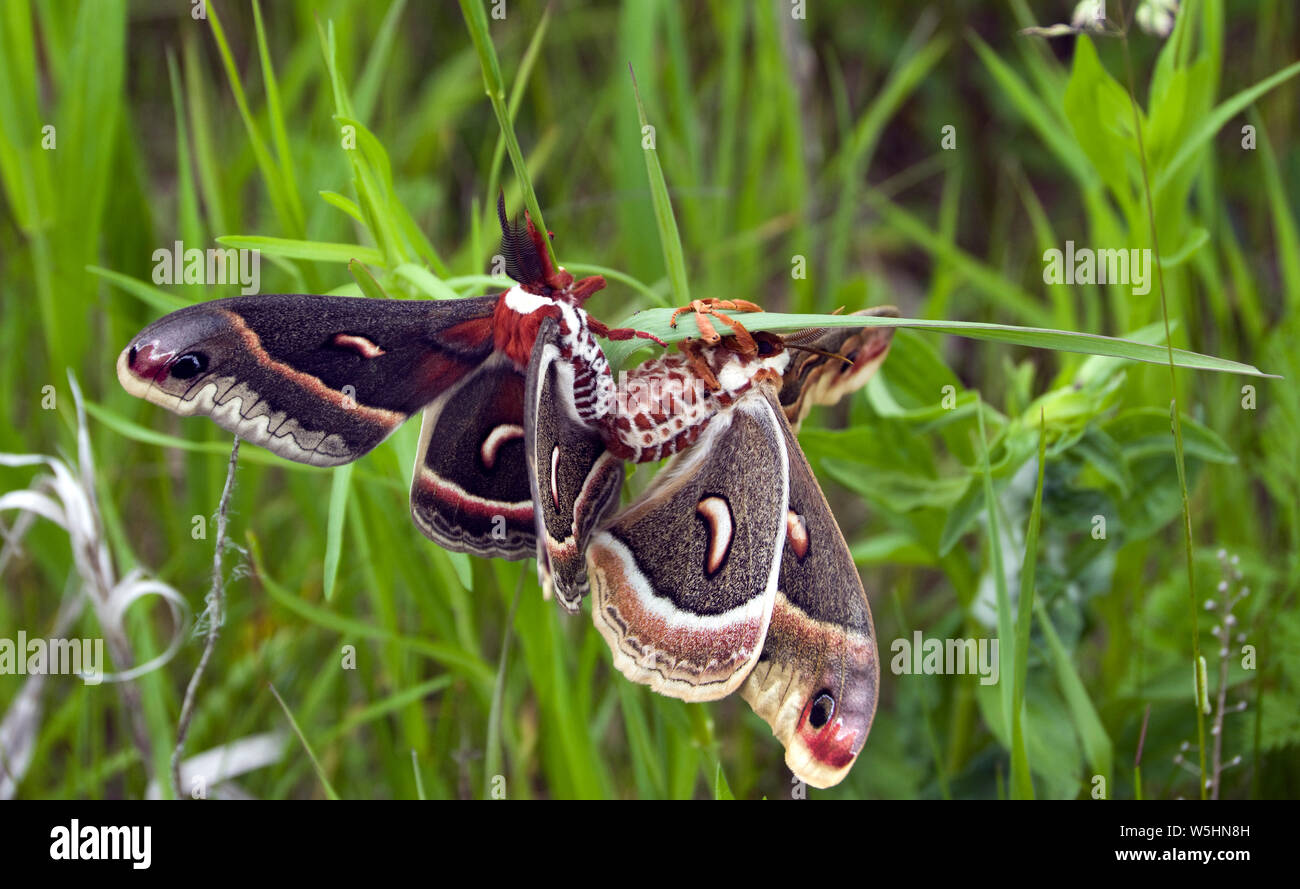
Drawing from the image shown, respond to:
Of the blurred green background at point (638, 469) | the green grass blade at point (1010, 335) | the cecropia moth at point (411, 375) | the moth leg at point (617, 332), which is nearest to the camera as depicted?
the green grass blade at point (1010, 335)

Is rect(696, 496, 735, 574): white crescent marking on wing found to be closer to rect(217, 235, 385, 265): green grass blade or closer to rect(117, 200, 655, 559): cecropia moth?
rect(117, 200, 655, 559): cecropia moth

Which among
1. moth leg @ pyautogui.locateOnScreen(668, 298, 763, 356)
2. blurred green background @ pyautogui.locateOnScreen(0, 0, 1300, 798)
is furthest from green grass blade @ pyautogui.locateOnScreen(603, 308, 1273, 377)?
blurred green background @ pyautogui.locateOnScreen(0, 0, 1300, 798)

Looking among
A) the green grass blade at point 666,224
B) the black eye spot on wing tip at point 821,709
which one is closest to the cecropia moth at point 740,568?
the black eye spot on wing tip at point 821,709

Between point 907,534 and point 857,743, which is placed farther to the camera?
point 907,534

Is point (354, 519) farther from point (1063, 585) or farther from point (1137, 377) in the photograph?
point (1137, 377)

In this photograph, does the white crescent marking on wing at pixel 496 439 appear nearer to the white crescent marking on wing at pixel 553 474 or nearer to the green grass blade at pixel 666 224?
the white crescent marking on wing at pixel 553 474
